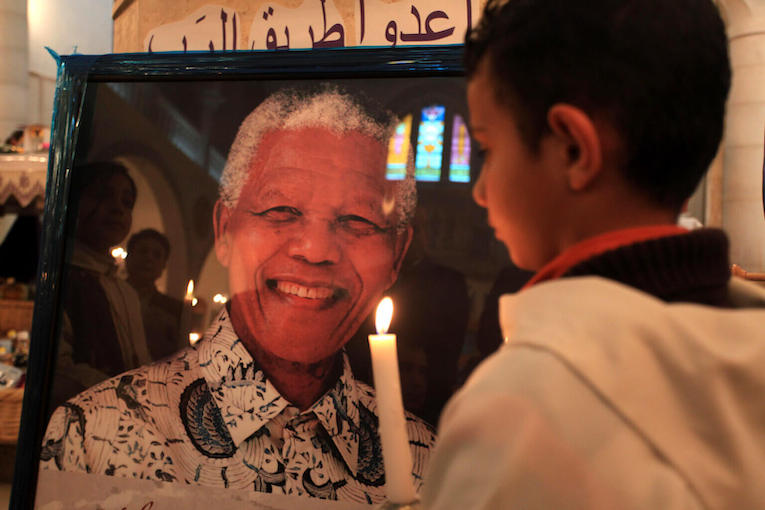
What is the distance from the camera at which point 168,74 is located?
37.9 inches

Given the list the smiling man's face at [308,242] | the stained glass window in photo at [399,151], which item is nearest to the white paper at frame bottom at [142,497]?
the smiling man's face at [308,242]

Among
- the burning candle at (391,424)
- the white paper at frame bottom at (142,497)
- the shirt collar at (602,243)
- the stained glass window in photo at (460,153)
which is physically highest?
the stained glass window in photo at (460,153)

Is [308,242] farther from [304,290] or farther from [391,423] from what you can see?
[391,423]

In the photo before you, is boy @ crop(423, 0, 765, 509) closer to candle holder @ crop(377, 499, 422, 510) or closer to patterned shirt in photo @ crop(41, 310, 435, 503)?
candle holder @ crop(377, 499, 422, 510)

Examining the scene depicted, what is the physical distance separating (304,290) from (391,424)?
0.34m

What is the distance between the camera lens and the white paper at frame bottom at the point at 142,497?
0.86m

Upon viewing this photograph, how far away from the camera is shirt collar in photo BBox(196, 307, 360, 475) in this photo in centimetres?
86

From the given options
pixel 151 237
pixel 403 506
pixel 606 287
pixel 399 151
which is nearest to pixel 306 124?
pixel 399 151

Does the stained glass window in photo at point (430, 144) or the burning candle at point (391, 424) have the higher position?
the stained glass window in photo at point (430, 144)

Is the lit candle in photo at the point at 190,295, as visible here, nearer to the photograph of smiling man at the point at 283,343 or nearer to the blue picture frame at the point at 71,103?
the photograph of smiling man at the point at 283,343

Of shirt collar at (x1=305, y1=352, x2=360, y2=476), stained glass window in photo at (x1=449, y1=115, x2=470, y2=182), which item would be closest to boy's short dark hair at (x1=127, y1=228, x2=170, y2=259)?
shirt collar at (x1=305, y1=352, x2=360, y2=476)

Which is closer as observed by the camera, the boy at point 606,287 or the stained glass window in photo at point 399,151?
the boy at point 606,287

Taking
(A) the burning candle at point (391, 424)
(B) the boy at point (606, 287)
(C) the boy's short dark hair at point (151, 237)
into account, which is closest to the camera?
(B) the boy at point (606, 287)

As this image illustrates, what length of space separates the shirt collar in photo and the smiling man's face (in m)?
0.03
